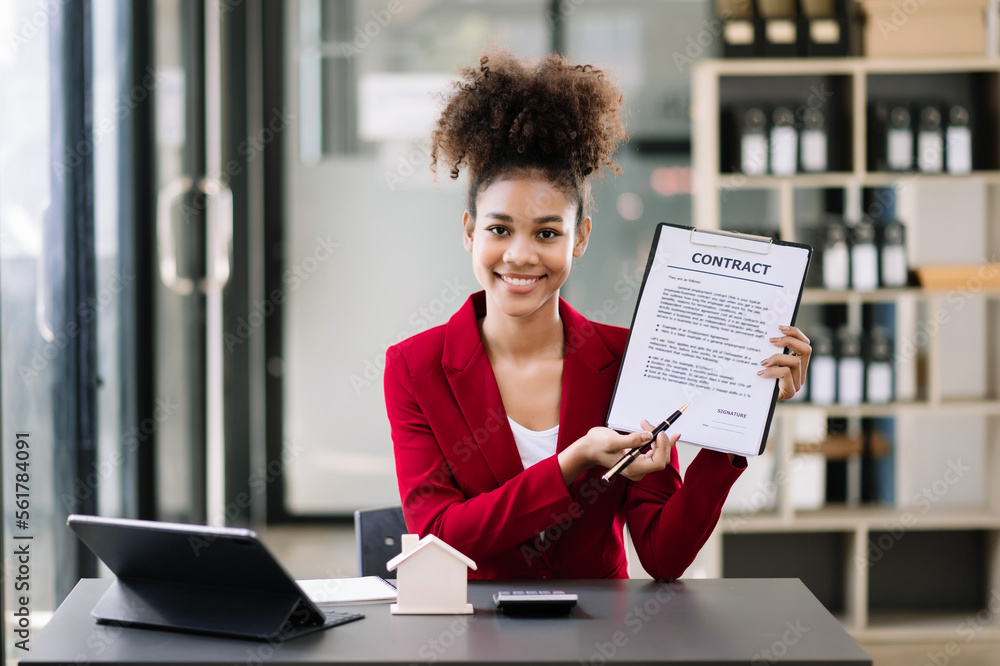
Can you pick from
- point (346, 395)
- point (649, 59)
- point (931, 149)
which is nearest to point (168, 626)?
point (931, 149)

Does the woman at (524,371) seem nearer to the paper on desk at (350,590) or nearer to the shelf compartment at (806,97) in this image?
the paper on desk at (350,590)

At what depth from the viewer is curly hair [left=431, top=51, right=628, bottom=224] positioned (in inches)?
67.5

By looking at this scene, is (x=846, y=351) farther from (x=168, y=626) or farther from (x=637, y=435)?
(x=168, y=626)

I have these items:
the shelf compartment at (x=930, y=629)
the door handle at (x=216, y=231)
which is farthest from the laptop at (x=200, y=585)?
the shelf compartment at (x=930, y=629)

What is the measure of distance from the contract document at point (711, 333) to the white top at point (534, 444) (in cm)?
25

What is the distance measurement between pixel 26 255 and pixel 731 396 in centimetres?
177

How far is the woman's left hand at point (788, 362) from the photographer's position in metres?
1.46

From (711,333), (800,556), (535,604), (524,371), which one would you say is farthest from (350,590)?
(800,556)

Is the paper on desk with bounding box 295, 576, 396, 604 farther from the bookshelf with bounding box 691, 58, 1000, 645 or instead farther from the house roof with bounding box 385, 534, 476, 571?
the bookshelf with bounding box 691, 58, 1000, 645

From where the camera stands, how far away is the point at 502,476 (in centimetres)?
170

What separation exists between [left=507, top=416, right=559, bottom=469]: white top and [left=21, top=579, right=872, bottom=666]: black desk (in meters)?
0.36

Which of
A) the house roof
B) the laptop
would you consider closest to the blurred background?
the house roof
